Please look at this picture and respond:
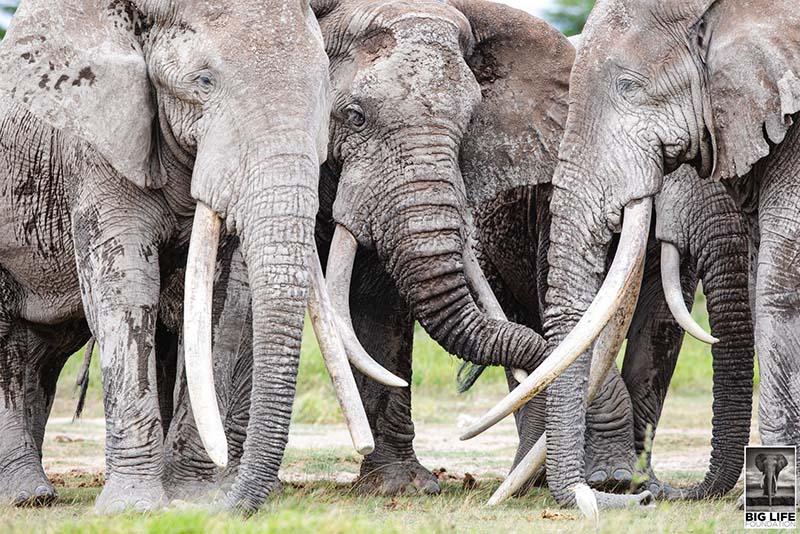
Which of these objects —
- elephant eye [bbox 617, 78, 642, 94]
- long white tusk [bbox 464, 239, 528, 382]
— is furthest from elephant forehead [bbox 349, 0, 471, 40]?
elephant eye [bbox 617, 78, 642, 94]

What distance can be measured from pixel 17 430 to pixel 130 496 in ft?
5.86

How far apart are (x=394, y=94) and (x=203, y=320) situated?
2081mm

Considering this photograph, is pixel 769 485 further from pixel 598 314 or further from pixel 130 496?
pixel 130 496

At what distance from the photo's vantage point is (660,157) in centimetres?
782

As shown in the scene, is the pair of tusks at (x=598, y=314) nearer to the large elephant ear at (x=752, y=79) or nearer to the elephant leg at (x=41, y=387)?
the large elephant ear at (x=752, y=79)

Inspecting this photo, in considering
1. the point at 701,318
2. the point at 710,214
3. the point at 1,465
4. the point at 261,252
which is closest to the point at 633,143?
the point at 710,214

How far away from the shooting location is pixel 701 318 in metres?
19.4

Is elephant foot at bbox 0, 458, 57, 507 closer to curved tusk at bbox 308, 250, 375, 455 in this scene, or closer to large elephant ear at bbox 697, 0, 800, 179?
curved tusk at bbox 308, 250, 375, 455

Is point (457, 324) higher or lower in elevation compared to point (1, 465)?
higher

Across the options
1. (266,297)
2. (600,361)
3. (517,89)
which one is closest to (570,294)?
(600,361)

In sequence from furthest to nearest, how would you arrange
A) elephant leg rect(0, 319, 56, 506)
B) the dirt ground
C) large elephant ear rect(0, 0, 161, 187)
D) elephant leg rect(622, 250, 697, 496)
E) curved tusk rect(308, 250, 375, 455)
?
1. the dirt ground
2. elephant leg rect(622, 250, 697, 496)
3. elephant leg rect(0, 319, 56, 506)
4. large elephant ear rect(0, 0, 161, 187)
5. curved tusk rect(308, 250, 375, 455)

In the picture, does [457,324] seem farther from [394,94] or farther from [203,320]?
[203,320]

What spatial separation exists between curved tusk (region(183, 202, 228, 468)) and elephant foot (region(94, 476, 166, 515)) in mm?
473

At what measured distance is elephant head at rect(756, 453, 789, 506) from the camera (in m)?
6.97
